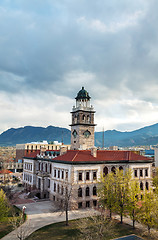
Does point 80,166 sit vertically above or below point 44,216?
above

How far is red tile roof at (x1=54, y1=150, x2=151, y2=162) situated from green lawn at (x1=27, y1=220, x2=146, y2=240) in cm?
1440

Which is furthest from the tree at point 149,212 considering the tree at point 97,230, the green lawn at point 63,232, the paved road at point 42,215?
the paved road at point 42,215

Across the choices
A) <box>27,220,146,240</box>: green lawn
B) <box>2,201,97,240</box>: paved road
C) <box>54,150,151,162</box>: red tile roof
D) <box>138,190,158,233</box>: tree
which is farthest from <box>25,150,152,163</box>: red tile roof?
<box>138,190,158,233</box>: tree

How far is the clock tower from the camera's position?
62.7 m

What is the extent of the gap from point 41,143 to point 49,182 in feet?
271

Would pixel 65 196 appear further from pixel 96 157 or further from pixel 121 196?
pixel 96 157

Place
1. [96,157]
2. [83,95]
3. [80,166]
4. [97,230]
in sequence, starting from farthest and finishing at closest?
[83,95], [96,157], [80,166], [97,230]

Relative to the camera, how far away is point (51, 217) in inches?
1608

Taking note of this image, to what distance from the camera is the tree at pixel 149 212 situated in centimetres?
2844

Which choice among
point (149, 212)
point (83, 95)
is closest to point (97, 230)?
point (149, 212)

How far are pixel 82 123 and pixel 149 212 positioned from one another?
121 feet

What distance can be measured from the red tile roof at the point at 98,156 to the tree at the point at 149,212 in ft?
61.3

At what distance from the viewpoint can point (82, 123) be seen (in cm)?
6325

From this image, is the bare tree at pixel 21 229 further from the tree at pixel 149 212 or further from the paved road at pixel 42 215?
the tree at pixel 149 212
